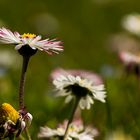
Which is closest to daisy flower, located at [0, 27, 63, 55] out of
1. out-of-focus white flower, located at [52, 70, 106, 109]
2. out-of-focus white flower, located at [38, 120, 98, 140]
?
out-of-focus white flower, located at [52, 70, 106, 109]

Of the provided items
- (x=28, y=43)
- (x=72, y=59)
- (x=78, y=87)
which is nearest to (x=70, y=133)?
(x=78, y=87)

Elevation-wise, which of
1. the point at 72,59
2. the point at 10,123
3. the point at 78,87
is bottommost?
the point at 10,123

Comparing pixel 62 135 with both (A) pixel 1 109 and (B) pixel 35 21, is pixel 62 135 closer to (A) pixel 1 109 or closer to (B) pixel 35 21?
(A) pixel 1 109

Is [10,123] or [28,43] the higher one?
[28,43]

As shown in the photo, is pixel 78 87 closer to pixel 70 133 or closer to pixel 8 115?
pixel 70 133

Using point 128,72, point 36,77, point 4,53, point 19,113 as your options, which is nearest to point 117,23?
point 4,53

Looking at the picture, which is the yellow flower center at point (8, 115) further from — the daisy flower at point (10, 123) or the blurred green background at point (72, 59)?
the blurred green background at point (72, 59)

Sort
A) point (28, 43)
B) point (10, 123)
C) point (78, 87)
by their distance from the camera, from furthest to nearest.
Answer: point (78, 87)
point (28, 43)
point (10, 123)

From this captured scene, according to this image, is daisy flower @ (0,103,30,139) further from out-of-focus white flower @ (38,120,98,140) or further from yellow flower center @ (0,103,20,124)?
out-of-focus white flower @ (38,120,98,140)

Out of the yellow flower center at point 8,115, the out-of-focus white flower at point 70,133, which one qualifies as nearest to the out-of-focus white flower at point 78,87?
the out-of-focus white flower at point 70,133
